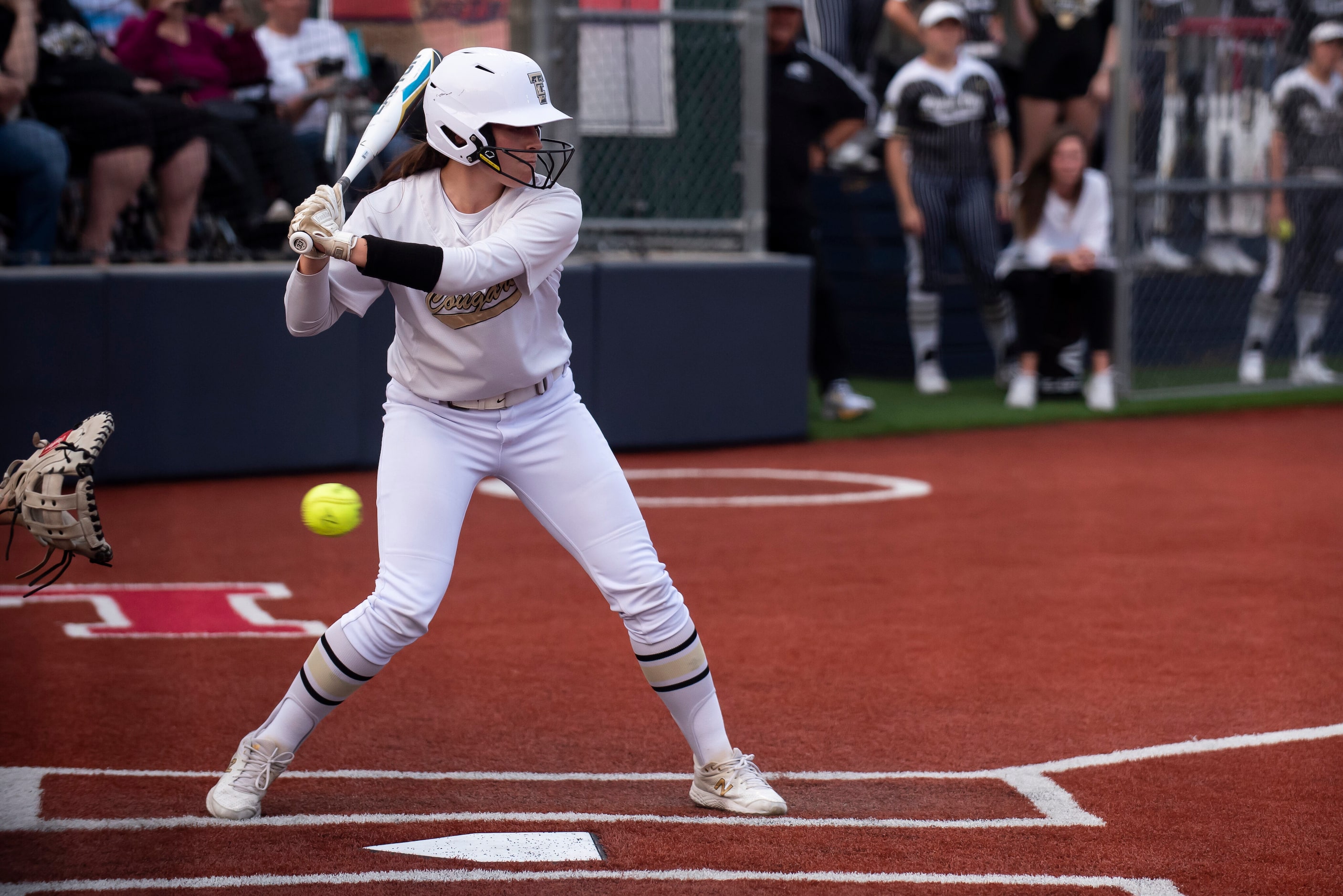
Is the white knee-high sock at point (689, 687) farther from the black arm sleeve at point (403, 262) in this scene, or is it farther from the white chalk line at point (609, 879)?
the black arm sleeve at point (403, 262)

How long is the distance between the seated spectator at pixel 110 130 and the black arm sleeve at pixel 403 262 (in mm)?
5453

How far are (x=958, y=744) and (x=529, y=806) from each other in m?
1.24

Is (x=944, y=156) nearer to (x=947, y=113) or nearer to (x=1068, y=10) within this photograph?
(x=947, y=113)

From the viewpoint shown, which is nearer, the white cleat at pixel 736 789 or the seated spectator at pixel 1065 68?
the white cleat at pixel 736 789

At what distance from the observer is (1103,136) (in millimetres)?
12883

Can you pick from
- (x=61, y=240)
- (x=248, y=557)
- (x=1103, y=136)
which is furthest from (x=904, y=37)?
(x=248, y=557)

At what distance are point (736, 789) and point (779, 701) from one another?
1.05m

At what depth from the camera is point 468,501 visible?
3.86 meters

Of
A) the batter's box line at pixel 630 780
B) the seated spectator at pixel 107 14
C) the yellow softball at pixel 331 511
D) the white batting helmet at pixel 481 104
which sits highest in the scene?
the seated spectator at pixel 107 14

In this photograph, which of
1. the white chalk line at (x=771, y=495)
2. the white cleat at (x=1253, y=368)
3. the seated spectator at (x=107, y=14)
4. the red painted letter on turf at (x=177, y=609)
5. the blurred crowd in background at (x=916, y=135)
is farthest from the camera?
the white cleat at (x=1253, y=368)

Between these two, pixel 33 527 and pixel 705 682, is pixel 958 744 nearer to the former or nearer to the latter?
pixel 705 682

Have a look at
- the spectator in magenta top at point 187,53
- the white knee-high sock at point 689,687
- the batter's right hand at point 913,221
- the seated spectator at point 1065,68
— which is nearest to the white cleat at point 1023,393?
the batter's right hand at point 913,221

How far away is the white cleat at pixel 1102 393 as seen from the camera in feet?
36.3

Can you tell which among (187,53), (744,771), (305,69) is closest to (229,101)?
(187,53)
